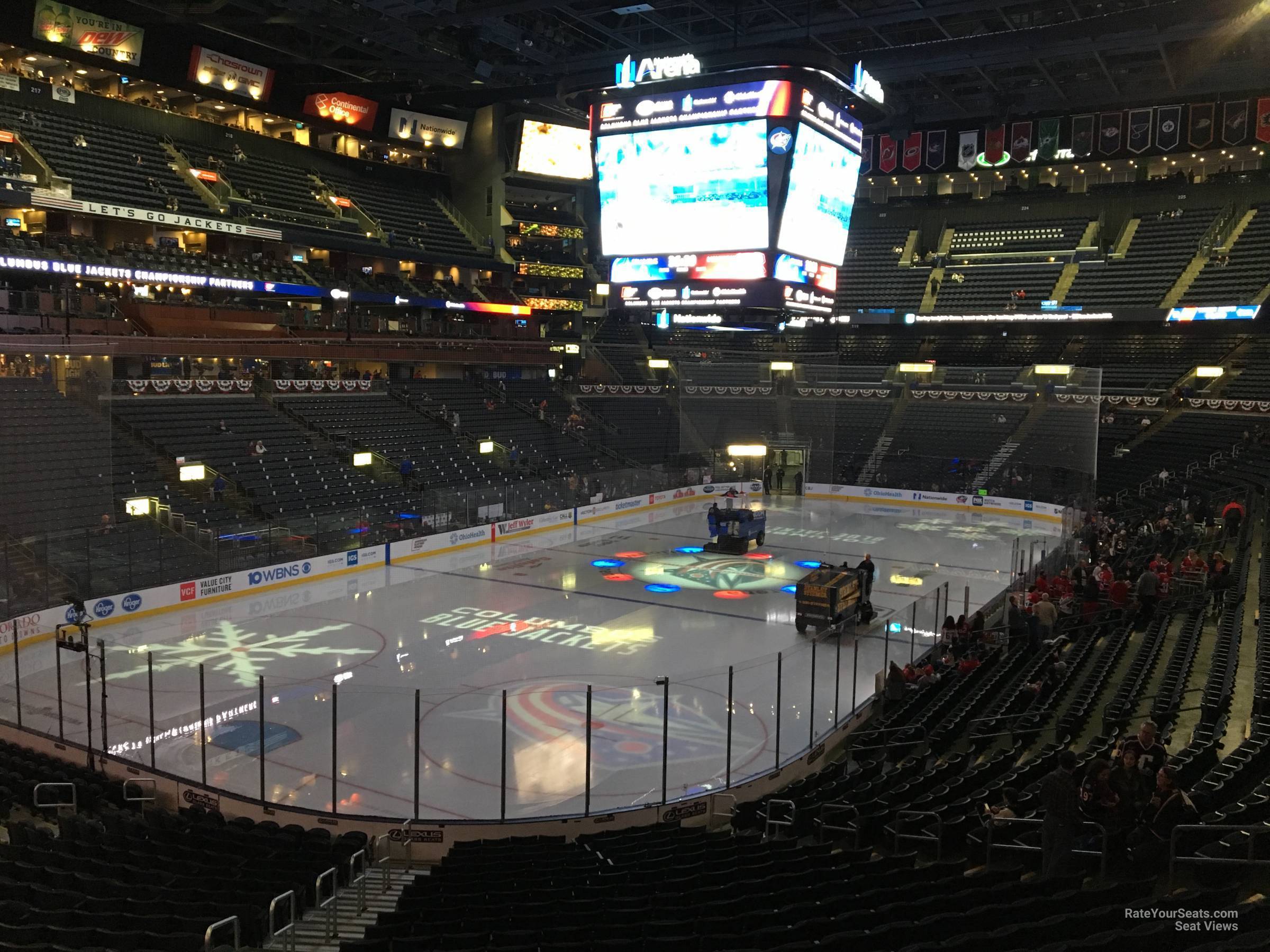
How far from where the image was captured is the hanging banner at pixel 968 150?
47.9 metres

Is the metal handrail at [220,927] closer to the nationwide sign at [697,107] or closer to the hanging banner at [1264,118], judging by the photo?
the nationwide sign at [697,107]

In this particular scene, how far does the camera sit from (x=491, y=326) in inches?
1919

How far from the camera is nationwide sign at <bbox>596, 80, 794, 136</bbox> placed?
63.8 feet

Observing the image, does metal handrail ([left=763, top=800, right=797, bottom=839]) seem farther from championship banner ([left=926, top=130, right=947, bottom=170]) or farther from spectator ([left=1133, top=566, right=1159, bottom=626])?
championship banner ([left=926, top=130, right=947, bottom=170])

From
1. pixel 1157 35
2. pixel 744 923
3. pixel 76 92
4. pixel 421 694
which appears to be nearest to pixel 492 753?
pixel 421 694

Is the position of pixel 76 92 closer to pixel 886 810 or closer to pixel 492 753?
pixel 492 753

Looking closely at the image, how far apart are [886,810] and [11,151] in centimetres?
3443

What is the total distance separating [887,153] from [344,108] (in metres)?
26.1

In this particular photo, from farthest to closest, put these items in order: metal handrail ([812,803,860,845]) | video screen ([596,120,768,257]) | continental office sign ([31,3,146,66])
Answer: continental office sign ([31,3,146,66]), video screen ([596,120,768,257]), metal handrail ([812,803,860,845])

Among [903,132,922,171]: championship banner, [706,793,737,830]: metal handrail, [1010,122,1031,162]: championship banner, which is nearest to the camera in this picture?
[706,793,737,830]: metal handrail

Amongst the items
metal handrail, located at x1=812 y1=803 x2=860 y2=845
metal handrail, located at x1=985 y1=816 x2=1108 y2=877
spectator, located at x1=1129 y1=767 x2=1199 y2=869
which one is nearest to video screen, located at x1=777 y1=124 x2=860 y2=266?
metal handrail, located at x1=812 y1=803 x2=860 y2=845

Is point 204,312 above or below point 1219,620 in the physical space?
above

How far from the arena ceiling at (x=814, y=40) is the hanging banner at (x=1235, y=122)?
0.84 meters

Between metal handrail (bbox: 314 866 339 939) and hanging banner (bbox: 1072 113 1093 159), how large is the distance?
4649 centimetres
